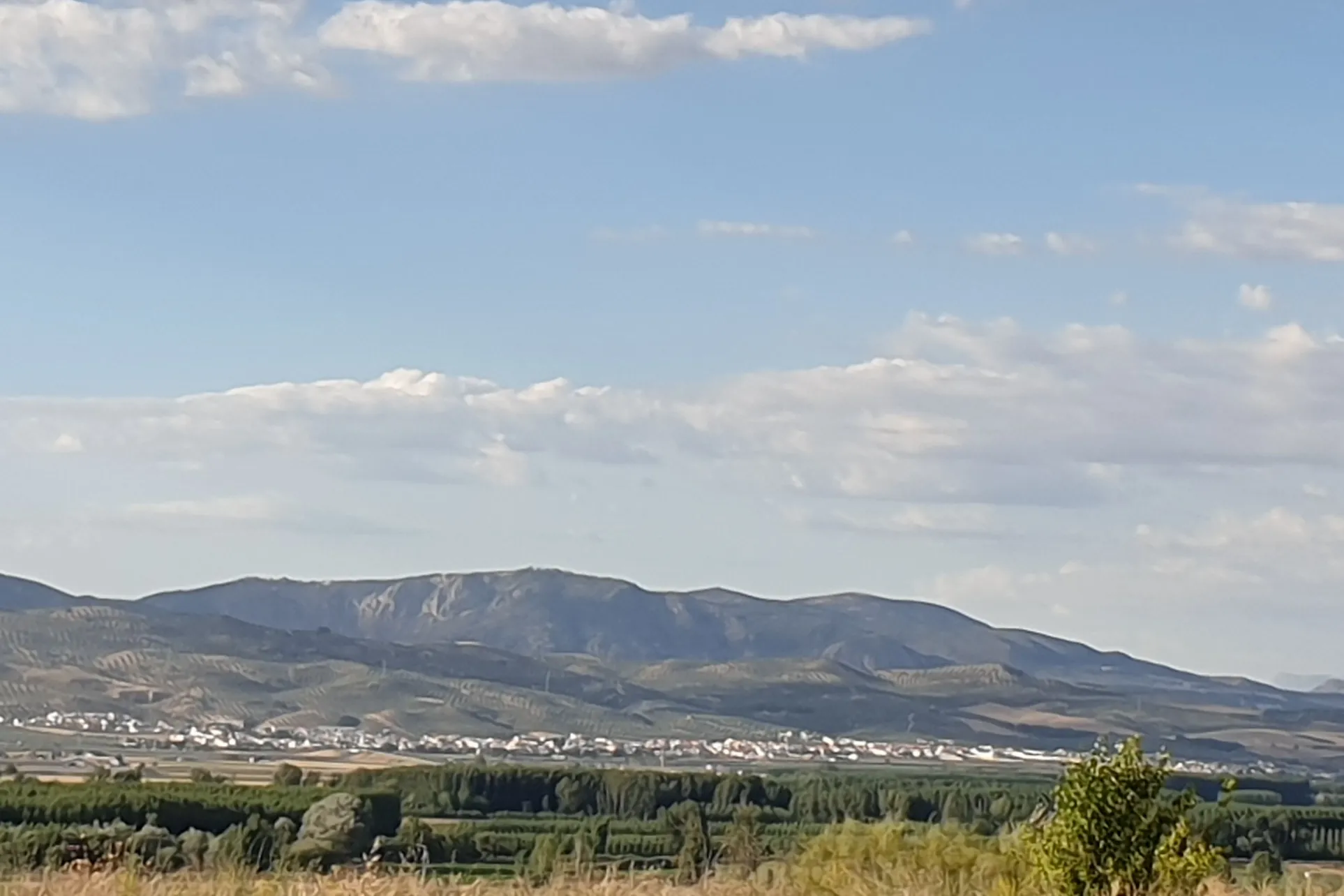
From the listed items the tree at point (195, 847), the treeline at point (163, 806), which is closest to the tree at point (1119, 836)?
the tree at point (195, 847)

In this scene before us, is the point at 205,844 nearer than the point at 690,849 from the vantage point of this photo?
No

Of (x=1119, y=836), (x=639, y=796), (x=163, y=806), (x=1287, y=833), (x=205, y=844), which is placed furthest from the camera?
(x=639, y=796)

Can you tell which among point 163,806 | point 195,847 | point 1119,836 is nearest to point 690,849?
point 195,847

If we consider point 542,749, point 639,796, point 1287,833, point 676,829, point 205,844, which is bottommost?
point 205,844

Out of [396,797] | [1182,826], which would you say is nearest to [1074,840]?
[1182,826]

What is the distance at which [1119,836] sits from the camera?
15.9m

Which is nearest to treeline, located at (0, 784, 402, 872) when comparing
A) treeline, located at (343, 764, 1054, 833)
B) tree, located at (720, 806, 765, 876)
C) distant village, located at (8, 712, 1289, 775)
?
tree, located at (720, 806, 765, 876)

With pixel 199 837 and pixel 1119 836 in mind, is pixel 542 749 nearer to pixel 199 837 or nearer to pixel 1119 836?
pixel 199 837

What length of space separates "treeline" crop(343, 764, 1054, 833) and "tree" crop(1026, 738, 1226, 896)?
2897 cm

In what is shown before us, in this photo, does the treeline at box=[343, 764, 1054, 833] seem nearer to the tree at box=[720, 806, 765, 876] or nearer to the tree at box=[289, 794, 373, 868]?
the tree at box=[289, 794, 373, 868]

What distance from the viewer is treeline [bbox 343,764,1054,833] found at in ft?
171

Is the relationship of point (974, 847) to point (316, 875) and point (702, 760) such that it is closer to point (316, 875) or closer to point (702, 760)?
point (316, 875)

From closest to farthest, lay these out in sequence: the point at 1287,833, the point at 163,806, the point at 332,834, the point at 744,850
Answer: the point at 744,850, the point at 332,834, the point at 163,806, the point at 1287,833

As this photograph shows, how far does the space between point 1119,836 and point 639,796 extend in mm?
42795
